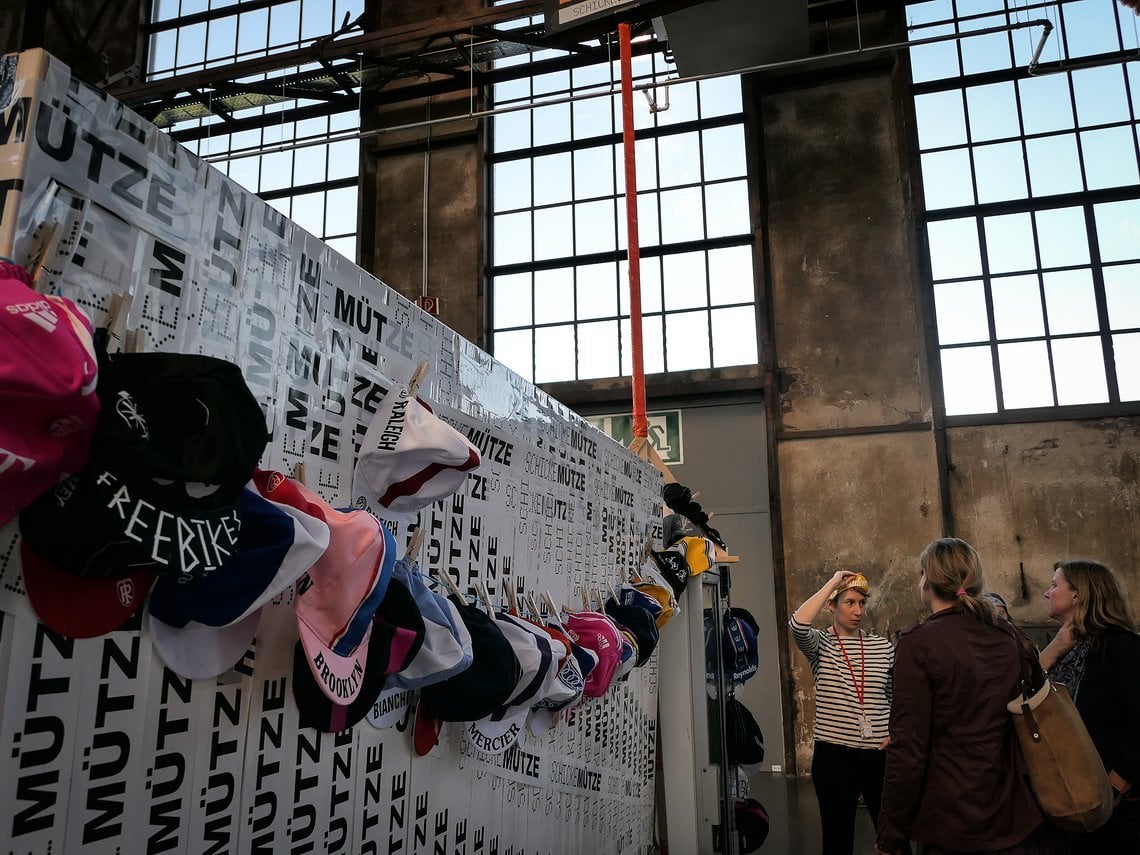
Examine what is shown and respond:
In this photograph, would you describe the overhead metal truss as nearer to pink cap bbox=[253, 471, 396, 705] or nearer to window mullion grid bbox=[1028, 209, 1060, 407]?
window mullion grid bbox=[1028, 209, 1060, 407]

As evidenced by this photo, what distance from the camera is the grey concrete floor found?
502 cm

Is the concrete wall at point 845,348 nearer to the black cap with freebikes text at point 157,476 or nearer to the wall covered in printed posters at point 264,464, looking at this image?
the wall covered in printed posters at point 264,464

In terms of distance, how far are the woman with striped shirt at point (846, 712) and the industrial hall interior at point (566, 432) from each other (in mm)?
16

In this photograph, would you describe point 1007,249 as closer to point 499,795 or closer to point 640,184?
point 640,184

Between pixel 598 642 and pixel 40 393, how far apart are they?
1749 mm

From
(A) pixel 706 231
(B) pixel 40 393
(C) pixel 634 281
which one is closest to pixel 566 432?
(C) pixel 634 281

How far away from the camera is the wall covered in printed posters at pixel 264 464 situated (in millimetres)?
1031

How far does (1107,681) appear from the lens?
2.58 m

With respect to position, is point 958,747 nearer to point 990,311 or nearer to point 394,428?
point 394,428

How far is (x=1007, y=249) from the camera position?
766 cm

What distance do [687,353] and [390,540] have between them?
7106mm

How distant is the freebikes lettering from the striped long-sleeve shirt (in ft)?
8.20

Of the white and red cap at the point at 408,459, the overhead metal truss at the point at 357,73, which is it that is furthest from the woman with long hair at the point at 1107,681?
the overhead metal truss at the point at 357,73

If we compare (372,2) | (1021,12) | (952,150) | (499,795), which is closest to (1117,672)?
(499,795)
